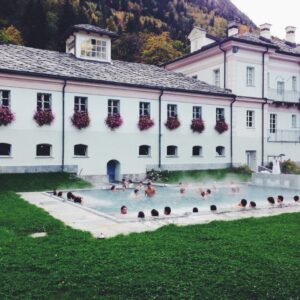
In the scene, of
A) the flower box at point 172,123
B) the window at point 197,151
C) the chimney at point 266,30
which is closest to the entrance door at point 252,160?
the window at point 197,151

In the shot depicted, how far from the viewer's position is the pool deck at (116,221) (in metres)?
10.0

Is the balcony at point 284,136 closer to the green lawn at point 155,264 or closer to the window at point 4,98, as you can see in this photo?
the window at point 4,98

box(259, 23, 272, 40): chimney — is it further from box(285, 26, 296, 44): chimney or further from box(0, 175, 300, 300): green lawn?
box(0, 175, 300, 300): green lawn

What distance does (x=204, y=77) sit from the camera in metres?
34.3

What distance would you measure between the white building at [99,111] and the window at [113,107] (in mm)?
64

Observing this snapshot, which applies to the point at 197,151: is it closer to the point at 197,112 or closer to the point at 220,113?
the point at 197,112

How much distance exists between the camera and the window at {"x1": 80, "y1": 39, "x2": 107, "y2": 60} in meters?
28.2

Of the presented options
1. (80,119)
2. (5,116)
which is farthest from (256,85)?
(5,116)

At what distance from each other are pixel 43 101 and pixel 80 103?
2281 mm

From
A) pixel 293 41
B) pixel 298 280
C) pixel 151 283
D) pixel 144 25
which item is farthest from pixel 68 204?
pixel 144 25

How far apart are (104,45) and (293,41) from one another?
21.4 meters

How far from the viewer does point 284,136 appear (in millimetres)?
34031

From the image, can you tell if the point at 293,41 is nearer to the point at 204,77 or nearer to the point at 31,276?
the point at 204,77

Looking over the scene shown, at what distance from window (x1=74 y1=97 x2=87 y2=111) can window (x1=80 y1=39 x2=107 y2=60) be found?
5.40 metres
